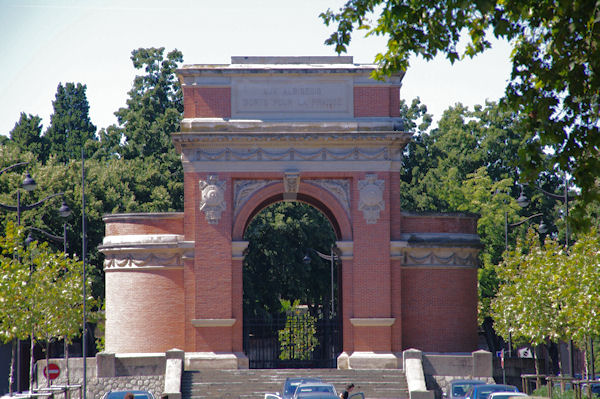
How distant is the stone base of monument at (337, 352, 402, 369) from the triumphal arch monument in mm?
46

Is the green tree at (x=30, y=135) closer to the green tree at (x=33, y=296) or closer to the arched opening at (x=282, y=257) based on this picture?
the arched opening at (x=282, y=257)

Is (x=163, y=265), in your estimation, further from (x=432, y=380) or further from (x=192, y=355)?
(x=432, y=380)

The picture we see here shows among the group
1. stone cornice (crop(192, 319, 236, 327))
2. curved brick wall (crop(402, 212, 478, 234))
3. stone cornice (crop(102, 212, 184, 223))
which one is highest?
stone cornice (crop(102, 212, 184, 223))

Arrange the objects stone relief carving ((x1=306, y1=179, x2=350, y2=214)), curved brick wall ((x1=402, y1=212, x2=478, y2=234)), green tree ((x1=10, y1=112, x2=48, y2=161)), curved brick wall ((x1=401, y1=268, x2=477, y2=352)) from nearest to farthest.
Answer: stone relief carving ((x1=306, y1=179, x2=350, y2=214))
curved brick wall ((x1=401, y1=268, x2=477, y2=352))
curved brick wall ((x1=402, y1=212, x2=478, y2=234))
green tree ((x1=10, y1=112, x2=48, y2=161))

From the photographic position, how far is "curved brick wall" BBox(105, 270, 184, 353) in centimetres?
3884

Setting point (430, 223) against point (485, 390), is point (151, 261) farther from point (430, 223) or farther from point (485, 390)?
point (485, 390)

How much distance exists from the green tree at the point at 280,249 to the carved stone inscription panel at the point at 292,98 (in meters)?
18.9

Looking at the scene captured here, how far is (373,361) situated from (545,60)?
2313 centimetres

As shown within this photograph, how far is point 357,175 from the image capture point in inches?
1523

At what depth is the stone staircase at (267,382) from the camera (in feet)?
114

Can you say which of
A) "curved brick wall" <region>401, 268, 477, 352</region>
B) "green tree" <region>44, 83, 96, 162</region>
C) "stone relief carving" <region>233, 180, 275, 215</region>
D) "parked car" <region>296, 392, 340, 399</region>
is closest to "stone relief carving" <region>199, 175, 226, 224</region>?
"stone relief carving" <region>233, 180, 275, 215</region>

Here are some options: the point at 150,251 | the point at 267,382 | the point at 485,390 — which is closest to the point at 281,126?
the point at 150,251

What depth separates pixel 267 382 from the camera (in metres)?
35.7

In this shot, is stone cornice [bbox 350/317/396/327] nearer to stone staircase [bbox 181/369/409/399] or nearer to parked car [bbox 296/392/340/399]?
stone staircase [bbox 181/369/409/399]
